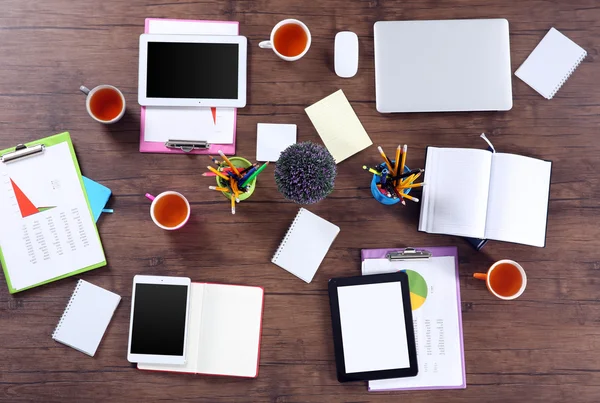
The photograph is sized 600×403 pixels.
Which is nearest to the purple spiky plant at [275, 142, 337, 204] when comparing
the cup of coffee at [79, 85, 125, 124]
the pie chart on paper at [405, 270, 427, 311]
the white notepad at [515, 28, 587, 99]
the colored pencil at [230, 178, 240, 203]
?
the colored pencil at [230, 178, 240, 203]

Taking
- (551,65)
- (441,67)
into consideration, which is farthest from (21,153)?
(551,65)

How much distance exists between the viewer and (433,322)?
3.80 ft

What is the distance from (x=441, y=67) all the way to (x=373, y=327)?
668 millimetres

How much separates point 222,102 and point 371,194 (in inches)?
17.2

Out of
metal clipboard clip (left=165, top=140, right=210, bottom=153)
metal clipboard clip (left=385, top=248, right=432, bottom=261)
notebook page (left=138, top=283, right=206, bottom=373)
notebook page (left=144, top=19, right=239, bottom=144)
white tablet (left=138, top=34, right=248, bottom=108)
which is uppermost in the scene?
white tablet (left=138, top=34, right=248, bottom=108)

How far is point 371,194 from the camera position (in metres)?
1.18

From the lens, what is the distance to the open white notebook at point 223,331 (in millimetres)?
1126

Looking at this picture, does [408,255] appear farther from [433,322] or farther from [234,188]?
[234,188]

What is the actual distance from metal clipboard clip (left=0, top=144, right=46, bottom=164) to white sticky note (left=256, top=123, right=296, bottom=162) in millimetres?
534

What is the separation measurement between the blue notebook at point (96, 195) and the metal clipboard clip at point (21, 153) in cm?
13

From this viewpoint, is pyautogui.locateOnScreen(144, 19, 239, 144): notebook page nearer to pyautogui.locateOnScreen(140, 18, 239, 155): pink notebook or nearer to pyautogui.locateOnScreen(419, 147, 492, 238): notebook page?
pyautogui.locateOnScreen(140, 18, 239, 155): pink notebook

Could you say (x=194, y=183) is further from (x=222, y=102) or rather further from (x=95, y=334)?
(x=95, y=334)

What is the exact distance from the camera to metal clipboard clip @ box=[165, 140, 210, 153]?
3.78 feet

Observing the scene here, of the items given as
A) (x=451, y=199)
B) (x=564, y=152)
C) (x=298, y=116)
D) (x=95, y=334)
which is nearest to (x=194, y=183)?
(x=298, y=116)
